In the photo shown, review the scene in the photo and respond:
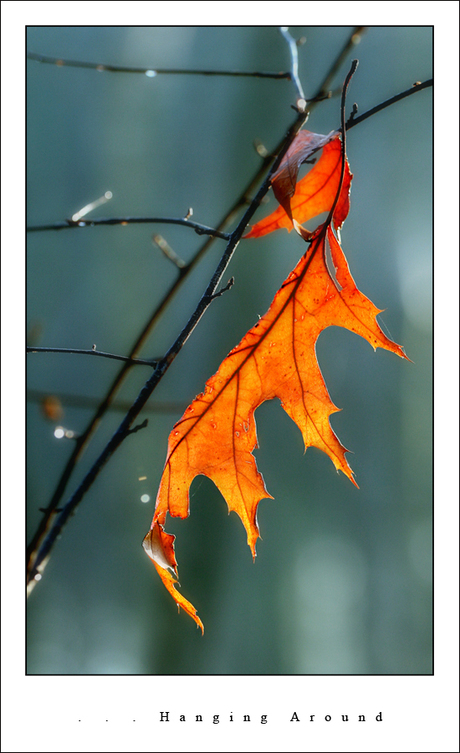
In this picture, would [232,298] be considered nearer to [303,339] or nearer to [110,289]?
[110,289]

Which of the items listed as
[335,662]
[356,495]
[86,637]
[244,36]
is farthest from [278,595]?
[244,36]

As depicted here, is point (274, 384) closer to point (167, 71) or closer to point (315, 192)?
point (315, 192)

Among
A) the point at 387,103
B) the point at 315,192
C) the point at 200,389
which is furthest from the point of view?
the point at 200,389

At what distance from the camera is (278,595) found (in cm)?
204

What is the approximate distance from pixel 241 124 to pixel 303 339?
1.77 m

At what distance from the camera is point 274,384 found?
499mm

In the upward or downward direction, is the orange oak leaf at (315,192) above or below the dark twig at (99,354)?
above

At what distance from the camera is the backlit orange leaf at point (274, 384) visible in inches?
18.4

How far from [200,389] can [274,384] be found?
1300 mm

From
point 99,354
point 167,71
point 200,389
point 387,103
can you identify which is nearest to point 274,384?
point 99,354

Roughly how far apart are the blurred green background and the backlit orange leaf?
1043 mm

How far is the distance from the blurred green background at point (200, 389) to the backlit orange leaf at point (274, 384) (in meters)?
1.04

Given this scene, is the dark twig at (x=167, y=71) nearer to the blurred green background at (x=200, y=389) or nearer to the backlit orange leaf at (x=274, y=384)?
the backlit orange leaf at (x=274, y=384)

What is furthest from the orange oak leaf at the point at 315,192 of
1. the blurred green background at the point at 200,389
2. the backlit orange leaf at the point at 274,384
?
the blurred green background at the point at 200,389
